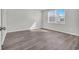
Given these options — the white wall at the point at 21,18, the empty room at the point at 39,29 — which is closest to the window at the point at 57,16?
the empty room at the point at 39,29

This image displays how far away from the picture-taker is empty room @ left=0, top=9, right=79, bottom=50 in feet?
4.02

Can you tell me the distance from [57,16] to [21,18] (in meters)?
0.48

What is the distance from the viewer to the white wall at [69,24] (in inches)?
48.8

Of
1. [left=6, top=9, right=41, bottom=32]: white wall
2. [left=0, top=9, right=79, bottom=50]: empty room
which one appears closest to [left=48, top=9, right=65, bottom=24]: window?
[left=0, top=9, right=79, bottom=50]: empty room

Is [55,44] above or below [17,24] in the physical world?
below

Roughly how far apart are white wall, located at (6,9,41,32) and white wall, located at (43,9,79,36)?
0.40 feet

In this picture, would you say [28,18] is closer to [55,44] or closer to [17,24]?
[17,24]

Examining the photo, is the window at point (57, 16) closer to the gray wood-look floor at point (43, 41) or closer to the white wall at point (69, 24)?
Result: the white wall at point (69, 24)

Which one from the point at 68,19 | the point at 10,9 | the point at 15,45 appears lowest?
the point at 15,45

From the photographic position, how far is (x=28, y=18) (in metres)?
1.25

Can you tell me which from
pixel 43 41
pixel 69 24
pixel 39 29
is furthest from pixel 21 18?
pixel 69 24

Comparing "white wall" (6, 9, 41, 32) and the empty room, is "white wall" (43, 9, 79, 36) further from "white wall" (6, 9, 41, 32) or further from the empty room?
"white wall" (6, 9, 41, 32)
